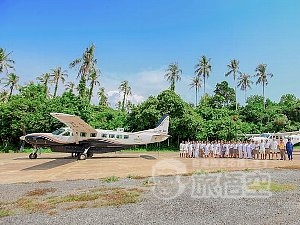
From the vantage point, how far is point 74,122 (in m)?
21.6

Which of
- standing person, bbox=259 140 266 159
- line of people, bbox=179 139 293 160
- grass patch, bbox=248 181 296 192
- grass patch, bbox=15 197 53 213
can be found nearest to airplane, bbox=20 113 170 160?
line of people, bbox=179 139 293 160

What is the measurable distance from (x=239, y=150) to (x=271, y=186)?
45.8 ft

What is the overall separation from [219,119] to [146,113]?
11360mm

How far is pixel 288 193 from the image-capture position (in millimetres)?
10047

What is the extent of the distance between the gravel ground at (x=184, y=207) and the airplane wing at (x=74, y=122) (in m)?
7.64

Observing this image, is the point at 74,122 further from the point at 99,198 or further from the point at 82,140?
the point at 99,198

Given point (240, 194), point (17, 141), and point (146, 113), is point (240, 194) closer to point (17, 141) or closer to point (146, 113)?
point (146, 113)

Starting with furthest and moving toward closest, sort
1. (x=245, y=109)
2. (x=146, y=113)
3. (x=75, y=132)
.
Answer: (x=245, y=109), (x=146, y=113), (x=75, y=132)

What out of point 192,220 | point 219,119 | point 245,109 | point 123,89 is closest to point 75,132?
point 192,220

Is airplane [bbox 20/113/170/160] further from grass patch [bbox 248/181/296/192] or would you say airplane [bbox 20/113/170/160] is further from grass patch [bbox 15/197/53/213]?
grass patch [bbox 248/181/296/192]

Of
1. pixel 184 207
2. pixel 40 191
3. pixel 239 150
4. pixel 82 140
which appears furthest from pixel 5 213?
pixel 239 150

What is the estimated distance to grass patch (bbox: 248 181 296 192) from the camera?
1071cm

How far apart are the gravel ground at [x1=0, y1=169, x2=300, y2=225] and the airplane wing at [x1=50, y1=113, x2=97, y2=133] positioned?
25.1 feet

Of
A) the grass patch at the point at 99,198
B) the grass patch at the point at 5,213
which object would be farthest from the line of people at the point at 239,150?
the grass patch at the point at 5,213
